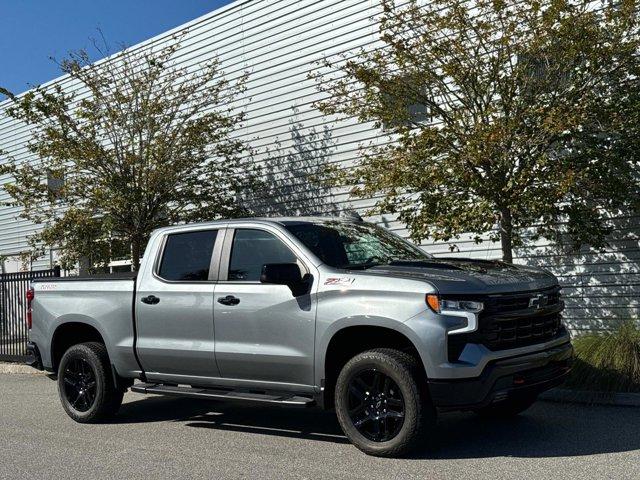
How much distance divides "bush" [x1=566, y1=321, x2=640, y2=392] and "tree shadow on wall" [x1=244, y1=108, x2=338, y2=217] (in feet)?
21.1

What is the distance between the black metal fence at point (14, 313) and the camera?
14008 millimetres

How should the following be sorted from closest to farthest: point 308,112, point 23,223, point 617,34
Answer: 1. point 617,34
2. point 308,112
3. point 23,223

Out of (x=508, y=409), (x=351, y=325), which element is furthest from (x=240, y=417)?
(x=508, y=409)

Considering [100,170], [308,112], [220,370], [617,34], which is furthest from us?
[308,112]

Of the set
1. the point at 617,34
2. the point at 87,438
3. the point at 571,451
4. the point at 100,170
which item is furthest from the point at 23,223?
the point at 571,451

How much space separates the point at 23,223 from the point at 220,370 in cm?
1663

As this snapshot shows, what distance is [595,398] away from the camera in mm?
7918

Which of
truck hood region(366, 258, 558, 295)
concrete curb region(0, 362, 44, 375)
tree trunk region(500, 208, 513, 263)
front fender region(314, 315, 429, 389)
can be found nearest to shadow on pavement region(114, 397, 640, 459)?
front fender region(314, 315, 429, 389)

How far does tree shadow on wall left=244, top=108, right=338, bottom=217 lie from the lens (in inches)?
558

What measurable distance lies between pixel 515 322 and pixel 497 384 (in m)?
0.53

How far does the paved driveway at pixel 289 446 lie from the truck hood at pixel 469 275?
127cm

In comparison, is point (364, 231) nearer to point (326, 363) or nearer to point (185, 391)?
point (326, 363)

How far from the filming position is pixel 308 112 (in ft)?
47.4

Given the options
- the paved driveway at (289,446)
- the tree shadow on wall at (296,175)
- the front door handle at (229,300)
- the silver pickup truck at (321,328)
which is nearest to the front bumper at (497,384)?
the silver pickup truck at (321,328)
